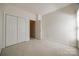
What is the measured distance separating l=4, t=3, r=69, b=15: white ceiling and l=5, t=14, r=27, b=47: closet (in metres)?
0.23

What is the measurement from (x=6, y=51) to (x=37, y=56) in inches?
21.6

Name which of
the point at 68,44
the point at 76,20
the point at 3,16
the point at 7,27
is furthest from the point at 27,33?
the point at 76,20

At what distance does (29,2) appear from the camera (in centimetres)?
158

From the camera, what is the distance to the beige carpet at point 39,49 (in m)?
1.71

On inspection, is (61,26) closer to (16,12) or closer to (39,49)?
(39,49)

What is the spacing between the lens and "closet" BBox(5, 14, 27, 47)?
176 cm

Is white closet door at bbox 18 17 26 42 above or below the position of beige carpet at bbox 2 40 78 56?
above

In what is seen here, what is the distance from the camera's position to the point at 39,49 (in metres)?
1.81

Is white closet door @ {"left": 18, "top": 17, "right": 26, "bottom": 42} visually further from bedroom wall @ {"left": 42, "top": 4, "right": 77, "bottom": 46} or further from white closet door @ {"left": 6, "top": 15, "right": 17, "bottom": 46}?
bedroom wall @ {"left": 42, "top": 4, "right": 77, "bottom": 46}

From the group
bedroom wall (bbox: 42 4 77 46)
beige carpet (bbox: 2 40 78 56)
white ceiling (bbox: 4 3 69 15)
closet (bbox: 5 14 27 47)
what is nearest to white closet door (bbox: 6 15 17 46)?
closet (bbox: 5 14 27 47)

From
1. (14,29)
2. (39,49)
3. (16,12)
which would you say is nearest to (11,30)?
(14,29)

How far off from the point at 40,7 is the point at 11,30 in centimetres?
67

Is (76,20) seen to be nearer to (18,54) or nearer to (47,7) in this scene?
(47,7)

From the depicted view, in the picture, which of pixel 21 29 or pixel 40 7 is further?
pixel 21 29
